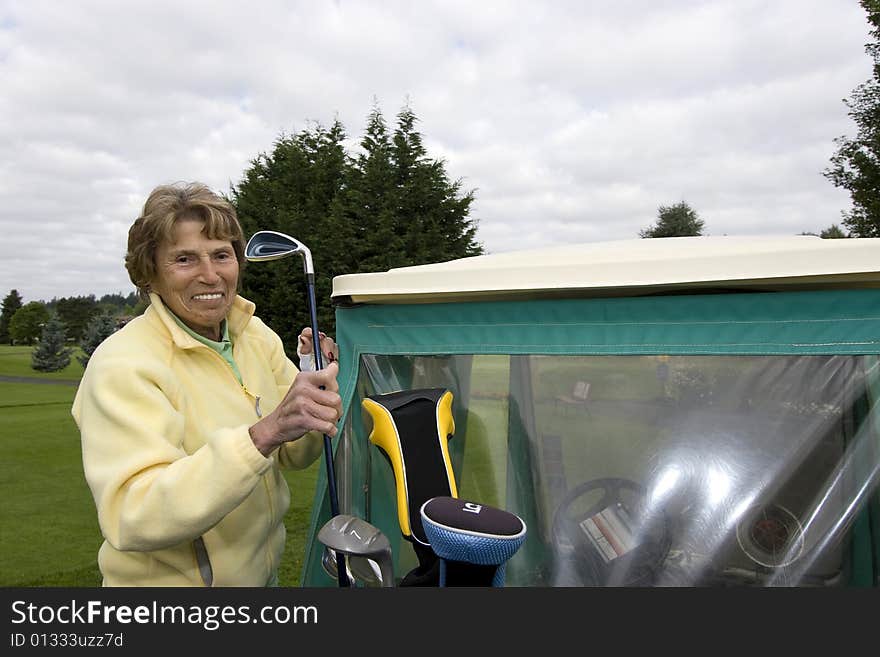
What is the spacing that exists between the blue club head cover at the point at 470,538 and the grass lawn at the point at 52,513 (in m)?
2.48

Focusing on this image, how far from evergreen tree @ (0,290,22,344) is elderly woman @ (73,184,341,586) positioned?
5138 cm

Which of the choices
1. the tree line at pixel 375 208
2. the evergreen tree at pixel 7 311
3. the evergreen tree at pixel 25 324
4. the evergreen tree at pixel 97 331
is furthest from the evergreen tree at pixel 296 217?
the evergreen tree at pixel 7 311

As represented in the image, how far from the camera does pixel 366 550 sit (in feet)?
4.97

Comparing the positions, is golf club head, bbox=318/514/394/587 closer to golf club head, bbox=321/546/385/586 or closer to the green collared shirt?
golf club head, bbox=321/546/385/586

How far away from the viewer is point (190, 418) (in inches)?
66.9

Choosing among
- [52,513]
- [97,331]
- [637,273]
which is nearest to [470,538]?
[637,273]

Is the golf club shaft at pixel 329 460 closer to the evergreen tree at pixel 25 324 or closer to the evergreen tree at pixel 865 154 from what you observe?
the evergreen tree at pixel 865 154

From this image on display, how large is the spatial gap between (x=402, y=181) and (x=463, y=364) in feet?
49.6

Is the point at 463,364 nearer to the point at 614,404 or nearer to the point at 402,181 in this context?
the point at 614,404

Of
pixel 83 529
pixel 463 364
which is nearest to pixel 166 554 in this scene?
pixel 463 364

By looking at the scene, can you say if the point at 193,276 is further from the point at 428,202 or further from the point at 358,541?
the point at 428,202

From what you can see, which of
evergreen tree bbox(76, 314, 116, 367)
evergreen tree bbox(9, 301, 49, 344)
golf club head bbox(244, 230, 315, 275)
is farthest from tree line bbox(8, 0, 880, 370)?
evergreen tree bbox(9, 301, 49, 344)

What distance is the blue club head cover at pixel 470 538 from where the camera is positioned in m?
1.33

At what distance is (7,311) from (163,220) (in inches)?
2138
